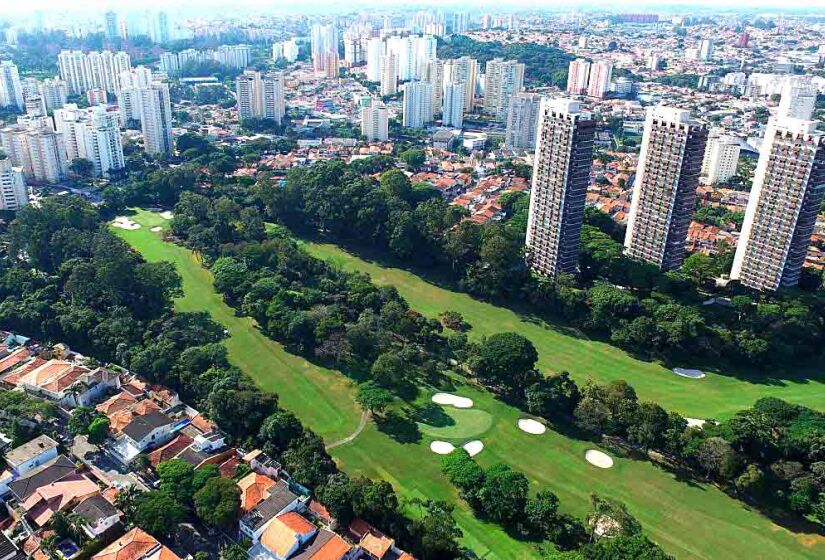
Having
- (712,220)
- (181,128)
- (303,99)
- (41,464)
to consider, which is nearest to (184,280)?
(41,464)

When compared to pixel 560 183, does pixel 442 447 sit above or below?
below

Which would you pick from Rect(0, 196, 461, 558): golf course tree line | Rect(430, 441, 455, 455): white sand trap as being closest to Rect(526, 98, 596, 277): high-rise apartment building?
Rect(430, 441, 455, 455): white sand trap

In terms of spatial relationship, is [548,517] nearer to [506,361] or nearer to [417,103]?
[506,361]

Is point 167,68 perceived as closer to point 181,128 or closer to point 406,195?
point 181,128

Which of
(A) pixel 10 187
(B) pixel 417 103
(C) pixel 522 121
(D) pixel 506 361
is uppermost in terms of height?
(C) pixel 522 121

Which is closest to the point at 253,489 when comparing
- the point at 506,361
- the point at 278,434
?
the point at 278,434

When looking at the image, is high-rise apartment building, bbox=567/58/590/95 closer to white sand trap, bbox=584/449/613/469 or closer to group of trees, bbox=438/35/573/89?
group of trees, bbox=438/35/573/89
